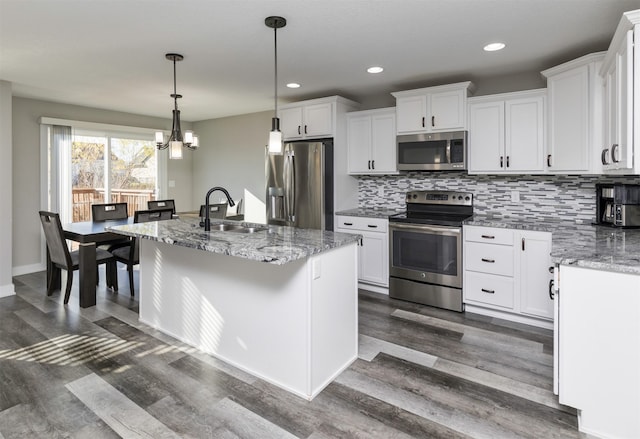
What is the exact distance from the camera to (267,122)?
5832mm

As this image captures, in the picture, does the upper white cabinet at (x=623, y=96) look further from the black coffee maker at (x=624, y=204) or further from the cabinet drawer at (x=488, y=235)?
the cabinet drawer at (x=488, y=235)

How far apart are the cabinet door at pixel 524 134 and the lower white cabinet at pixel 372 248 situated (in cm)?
139

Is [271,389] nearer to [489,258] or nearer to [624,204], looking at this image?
[489,258]

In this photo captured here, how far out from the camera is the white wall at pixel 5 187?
13.1 ft

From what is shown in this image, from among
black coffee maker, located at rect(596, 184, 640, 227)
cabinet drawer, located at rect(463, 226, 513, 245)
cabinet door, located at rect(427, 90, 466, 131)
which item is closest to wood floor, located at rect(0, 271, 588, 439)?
cabinet drawer, located at rect(463, 226, 513, 245)

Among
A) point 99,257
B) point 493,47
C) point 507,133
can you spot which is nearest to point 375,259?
point 507,133

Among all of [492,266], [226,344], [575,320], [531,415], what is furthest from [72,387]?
[492,266]

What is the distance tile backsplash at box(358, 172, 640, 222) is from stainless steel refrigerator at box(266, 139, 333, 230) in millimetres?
771

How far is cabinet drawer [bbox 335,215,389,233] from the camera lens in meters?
4.16

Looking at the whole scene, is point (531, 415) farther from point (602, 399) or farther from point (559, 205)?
point (559, 205)

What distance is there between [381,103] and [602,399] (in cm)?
382

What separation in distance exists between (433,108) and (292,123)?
1.75 m

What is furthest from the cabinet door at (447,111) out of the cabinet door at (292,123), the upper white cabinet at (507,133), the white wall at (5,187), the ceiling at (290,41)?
the white wall at (5,187)

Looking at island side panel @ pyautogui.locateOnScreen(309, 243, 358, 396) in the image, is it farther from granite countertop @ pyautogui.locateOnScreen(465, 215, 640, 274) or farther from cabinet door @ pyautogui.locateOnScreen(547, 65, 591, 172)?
cabinet door @ pyautogui.locateOnScreen(547, 65, 591, 172)
